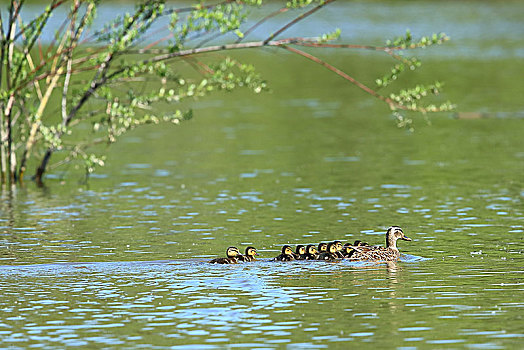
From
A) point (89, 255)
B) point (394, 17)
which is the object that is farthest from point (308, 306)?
point (394, 17)

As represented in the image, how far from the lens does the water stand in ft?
41.0

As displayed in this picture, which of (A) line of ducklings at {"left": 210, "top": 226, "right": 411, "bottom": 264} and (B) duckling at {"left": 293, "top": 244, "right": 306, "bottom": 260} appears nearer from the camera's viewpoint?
(A) line of ducklings at {"left": 210, "top": 226, "right": 411, "bottom": 264}

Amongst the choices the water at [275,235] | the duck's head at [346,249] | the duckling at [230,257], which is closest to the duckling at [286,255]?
the water at [275,235]

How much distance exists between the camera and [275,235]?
746 inches

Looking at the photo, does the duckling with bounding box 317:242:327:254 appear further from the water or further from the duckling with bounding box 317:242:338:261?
the water

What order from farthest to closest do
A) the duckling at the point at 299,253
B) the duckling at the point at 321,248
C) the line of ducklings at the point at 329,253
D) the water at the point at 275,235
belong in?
the duckling at the point at 321,248 < the duckling at the point at 299,253 < the line of ducklings at the point at 329,253 < the water at the point at 275,235

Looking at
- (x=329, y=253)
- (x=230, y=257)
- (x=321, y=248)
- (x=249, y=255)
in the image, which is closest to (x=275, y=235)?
(x=321, y=248)

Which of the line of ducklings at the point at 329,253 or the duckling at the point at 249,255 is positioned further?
the duckling at the point at 249,255

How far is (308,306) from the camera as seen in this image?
43.8ft

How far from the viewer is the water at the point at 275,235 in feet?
41.0

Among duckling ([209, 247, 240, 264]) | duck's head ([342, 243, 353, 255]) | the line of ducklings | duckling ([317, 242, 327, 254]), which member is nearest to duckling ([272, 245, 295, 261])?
the line of ducklings

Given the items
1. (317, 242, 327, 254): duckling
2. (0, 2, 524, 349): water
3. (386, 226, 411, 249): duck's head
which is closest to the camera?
(0, 2, 524, 349): water

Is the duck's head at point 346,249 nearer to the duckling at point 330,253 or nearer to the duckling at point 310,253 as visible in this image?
the duckling at point 330,253

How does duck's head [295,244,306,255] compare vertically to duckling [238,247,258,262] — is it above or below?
above
